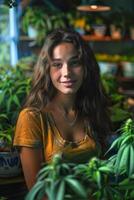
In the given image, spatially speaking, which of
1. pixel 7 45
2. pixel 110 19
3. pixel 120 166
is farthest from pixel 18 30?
pixel 120 166

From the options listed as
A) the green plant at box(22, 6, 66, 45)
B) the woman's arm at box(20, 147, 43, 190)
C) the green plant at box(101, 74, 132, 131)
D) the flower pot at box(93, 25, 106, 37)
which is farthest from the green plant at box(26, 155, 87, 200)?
the flower pot at box(93, 25, 106, 37)

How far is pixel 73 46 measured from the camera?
159 centimetres

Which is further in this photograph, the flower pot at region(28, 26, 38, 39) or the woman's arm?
the flower pot at region(28, 26, 38, 39)

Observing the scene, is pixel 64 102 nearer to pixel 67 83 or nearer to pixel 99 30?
pixel 67 83

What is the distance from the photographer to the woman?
1485mm

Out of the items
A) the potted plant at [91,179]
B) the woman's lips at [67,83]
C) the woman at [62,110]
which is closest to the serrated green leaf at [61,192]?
the potted plant at [91,179]

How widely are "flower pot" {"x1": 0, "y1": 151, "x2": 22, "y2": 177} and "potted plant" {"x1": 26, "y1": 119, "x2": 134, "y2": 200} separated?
612 millimetres

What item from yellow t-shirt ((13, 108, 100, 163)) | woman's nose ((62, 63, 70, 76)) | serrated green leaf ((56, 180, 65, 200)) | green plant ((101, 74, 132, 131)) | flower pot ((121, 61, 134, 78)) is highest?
woman's nose ((62, 63, 70, 76))

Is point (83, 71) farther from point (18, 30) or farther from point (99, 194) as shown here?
point (18, 30)

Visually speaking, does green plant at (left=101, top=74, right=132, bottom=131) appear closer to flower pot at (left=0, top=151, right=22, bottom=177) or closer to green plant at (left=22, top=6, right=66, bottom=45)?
flower pot at (left=0, top=151, right=22, bottom=177)

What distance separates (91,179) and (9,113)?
1.08m

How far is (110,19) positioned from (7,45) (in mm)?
1215

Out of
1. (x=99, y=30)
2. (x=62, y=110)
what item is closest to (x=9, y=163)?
(x=62, y=110)

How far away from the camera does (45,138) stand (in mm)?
1517
